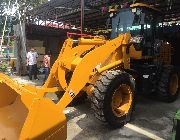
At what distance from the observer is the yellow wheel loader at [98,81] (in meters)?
3.46

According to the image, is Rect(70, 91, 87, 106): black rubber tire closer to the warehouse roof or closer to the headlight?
the headlight

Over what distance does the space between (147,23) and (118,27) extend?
0.85 metres

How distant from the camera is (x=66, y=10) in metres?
13.8

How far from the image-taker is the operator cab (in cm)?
721

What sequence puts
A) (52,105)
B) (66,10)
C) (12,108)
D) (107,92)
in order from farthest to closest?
1. (66,10)
2. (107,92)
3. (12,108)
4. (52,105)

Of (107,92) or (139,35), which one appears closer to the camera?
(107,92)

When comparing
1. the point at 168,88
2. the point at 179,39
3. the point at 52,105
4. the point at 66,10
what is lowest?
the point at 168,88

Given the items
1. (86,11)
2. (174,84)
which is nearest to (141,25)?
(174,84)

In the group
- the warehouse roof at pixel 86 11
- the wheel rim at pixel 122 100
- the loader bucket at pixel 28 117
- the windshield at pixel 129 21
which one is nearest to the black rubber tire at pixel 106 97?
the wheel rim at pixel 122 100

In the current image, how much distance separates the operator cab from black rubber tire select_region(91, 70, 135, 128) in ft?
6.54

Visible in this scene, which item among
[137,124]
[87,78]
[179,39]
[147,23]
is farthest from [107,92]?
[179,39]

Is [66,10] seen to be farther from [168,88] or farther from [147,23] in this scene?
[168,88]

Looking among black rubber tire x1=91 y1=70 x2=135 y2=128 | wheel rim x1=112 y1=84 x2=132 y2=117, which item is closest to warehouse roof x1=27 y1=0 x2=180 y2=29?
wheel rim x1=112 y1=84 x2=132 y2=117

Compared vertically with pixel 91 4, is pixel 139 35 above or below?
below
